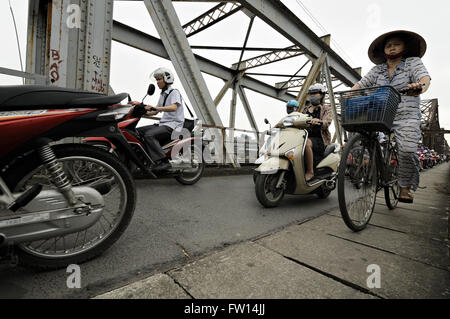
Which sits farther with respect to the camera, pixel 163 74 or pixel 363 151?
pixel 163 74

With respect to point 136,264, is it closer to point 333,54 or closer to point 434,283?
point 434,283

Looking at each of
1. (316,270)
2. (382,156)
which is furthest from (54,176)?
(382,156)

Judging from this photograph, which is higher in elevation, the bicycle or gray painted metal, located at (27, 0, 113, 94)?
gray painted metal, located at (27, 0, 113, 94)

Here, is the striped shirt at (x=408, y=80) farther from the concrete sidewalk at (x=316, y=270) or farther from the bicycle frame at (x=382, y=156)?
the concrete sidewalk at (x=316, y=270)

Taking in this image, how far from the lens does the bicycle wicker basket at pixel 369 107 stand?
1651 millimetres

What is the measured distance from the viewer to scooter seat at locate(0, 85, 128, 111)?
101cm

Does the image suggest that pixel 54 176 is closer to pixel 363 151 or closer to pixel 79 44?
pixel 363 151

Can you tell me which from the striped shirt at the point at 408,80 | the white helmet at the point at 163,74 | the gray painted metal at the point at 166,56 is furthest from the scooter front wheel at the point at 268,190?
the gray painted metal at the point at 166,56

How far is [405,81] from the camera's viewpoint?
7.08ft

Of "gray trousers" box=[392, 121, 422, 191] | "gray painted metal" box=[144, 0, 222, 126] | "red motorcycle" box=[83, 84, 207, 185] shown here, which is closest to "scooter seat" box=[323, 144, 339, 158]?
"gray trousers" box=[392, 121, 422, 191]

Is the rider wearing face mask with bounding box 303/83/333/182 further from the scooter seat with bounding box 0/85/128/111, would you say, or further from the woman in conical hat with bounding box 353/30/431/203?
the scooter seat with bounding box 0/85/128/111

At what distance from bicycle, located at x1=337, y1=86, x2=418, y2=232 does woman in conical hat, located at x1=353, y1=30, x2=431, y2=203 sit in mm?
210

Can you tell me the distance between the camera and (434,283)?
1103mm

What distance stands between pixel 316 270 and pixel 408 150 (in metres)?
1.80
